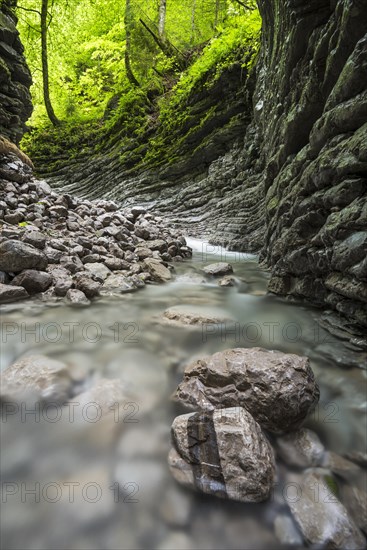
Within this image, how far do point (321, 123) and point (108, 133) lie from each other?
14483mm

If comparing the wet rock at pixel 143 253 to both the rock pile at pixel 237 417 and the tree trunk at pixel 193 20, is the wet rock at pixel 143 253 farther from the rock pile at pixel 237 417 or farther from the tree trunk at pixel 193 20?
the tree trunk at pixel 193 20

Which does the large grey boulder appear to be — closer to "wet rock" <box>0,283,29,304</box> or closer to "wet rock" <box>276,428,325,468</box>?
"wet rock" <box>276,428,325,468</box>

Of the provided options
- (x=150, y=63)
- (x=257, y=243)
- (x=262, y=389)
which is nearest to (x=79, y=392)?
(x=262, y=389)

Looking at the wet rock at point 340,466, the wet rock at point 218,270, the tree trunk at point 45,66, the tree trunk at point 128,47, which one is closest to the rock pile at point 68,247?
the wet rock at point 218,270

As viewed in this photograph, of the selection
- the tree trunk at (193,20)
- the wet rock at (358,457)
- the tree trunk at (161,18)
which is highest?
the tree trunk at (193,20)

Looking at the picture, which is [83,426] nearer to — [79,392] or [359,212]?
[79,392]

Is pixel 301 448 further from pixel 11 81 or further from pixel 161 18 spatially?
pixel 161 18

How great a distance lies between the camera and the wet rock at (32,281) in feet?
12.8

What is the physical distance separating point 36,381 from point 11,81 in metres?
8.90


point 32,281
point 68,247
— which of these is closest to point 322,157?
point 32,281

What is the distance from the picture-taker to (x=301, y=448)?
5.64 feet

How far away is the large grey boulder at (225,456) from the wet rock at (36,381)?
0.96 metres

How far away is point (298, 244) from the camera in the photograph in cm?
392

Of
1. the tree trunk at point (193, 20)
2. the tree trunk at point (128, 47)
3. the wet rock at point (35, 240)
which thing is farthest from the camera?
the tree trunk at point (193, 20)
